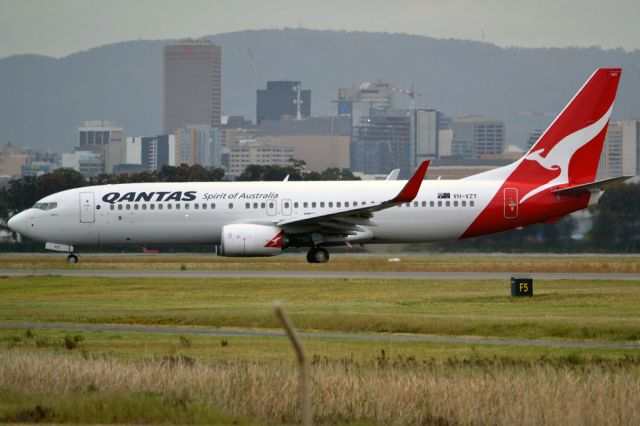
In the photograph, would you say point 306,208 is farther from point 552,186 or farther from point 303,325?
point 303,325

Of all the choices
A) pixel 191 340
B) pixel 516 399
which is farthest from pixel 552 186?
pixel 516 399

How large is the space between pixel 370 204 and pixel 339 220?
180cm

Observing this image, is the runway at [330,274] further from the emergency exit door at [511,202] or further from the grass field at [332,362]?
the grass field at [332,362]

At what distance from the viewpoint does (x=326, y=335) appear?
2889 cm

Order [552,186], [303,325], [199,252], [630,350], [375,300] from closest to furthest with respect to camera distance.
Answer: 1. [630,350]
2. [303,325]
3. [375,300]
4. [552,186]
5. [199,252]

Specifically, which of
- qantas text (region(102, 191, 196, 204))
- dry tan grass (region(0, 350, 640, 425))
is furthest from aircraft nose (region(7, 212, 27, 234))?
dry tan grass (region(0, 350, 640, 425))

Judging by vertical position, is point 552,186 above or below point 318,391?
above

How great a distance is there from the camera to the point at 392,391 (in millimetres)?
20922

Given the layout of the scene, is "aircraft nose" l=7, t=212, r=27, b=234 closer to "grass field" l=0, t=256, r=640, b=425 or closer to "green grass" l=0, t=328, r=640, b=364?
"grass field" l=0, t=256, r=640, b=425

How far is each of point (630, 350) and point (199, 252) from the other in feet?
172

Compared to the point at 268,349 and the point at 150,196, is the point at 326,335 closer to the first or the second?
the point at 268,349

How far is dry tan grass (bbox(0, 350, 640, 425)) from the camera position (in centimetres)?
2000

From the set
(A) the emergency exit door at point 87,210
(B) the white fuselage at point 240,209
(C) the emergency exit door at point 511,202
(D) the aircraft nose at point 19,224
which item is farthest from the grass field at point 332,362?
(D) the aircraft nose at point 19,224

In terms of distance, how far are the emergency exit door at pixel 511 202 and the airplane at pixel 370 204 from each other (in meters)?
0.04
